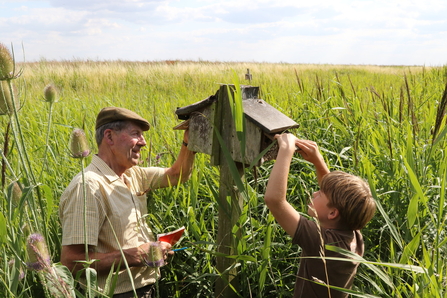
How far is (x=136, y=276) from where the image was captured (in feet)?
6.81

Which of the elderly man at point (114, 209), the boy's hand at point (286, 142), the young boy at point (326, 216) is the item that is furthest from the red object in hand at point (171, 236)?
the boy's hand at point (286, 142)

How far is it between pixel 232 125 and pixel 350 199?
0.61 m

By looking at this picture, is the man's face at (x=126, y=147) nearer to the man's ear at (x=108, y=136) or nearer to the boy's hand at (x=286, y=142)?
the man's ear at (x=108, y=136)

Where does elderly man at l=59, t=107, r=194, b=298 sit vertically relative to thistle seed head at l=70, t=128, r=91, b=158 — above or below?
below

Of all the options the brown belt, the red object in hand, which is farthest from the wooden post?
the brown belt

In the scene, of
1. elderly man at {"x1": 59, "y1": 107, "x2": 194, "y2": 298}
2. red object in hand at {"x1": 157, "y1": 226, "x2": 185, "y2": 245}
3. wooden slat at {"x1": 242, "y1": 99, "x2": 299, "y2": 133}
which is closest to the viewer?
wooden slat at {"x1": 242, "y1": 99, "x2": 299, "y2": 133}

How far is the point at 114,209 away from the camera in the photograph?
2021mm

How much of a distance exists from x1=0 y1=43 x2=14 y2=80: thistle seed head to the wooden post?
2.97 ft

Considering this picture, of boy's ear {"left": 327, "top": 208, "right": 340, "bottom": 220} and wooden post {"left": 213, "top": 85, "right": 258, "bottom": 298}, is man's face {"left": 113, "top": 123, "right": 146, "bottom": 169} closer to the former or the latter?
wooden post {"left": 213, "top": 85, "right": 258, "bottom": 298}

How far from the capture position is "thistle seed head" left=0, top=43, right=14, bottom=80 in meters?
1.23

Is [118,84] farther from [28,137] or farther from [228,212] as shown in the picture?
[228,212]

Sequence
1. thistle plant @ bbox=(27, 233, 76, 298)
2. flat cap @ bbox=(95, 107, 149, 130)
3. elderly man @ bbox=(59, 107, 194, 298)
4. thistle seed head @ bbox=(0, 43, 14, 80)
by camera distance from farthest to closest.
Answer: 1. flat cap @ bbox=(95, 107, 149, 130)
2. elderly man @ bbox=(59, 107, 194, 298)
3. thistle seed head @ bbox=(0, 43, 14, 80)
4. thistle plant @ bbox=(27, 233, 76, 298)

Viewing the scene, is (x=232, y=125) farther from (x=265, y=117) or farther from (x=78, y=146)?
(x=78, y=146)

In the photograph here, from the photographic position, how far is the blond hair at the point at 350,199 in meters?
1.62
